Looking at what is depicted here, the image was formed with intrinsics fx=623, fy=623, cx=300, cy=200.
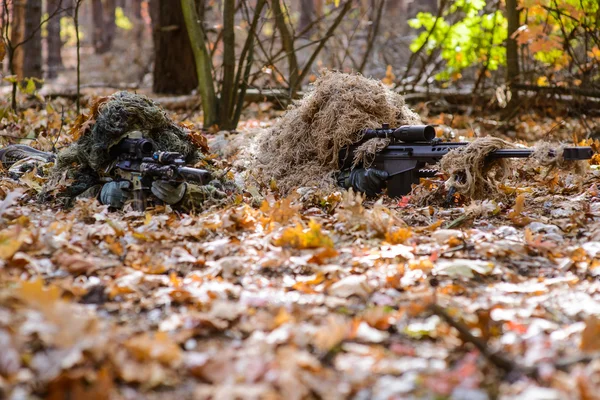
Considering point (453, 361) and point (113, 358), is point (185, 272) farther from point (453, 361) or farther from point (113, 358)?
point (453, 361)

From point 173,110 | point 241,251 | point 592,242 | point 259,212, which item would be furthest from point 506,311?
point 173,110

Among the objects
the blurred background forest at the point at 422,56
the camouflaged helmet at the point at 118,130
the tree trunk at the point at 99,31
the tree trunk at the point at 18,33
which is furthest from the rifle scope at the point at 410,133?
the tree trunk at the point at 99,31

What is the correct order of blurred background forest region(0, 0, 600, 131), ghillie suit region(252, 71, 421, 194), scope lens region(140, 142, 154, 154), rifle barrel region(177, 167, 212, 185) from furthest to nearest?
blurred background forest region(0, 0, 600, 131), ghillie suit region(252, 71, 421, 194), scope lens region(140, 142, 154, 154), rifle barrel region(177, 167, 212, 185)

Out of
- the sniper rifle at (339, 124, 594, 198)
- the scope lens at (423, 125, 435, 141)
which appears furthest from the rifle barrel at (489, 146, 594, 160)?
the scope lens at (423, 125, 435, 141)

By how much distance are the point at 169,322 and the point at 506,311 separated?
1.61m

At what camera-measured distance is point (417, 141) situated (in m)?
5.70

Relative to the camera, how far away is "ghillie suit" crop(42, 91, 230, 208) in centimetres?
529

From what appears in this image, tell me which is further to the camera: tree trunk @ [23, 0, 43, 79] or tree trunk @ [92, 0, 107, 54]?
tree trunk @ [92, 0, 107, 54]

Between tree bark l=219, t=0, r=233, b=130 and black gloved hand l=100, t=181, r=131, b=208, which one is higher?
tree bark l=219, t=0, r=233, b=130

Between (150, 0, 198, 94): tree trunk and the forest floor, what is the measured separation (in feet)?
24.2

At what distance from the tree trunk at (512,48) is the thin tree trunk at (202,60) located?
458cm

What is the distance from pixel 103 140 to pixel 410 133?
2692 mm

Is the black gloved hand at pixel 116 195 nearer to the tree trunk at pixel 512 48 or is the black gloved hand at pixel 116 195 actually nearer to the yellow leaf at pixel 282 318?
the yellow leaf at pixel 282 318

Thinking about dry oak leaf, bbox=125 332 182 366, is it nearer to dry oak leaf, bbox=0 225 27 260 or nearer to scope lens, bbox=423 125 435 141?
dry oak leaf, bbox=0 225 27 260
